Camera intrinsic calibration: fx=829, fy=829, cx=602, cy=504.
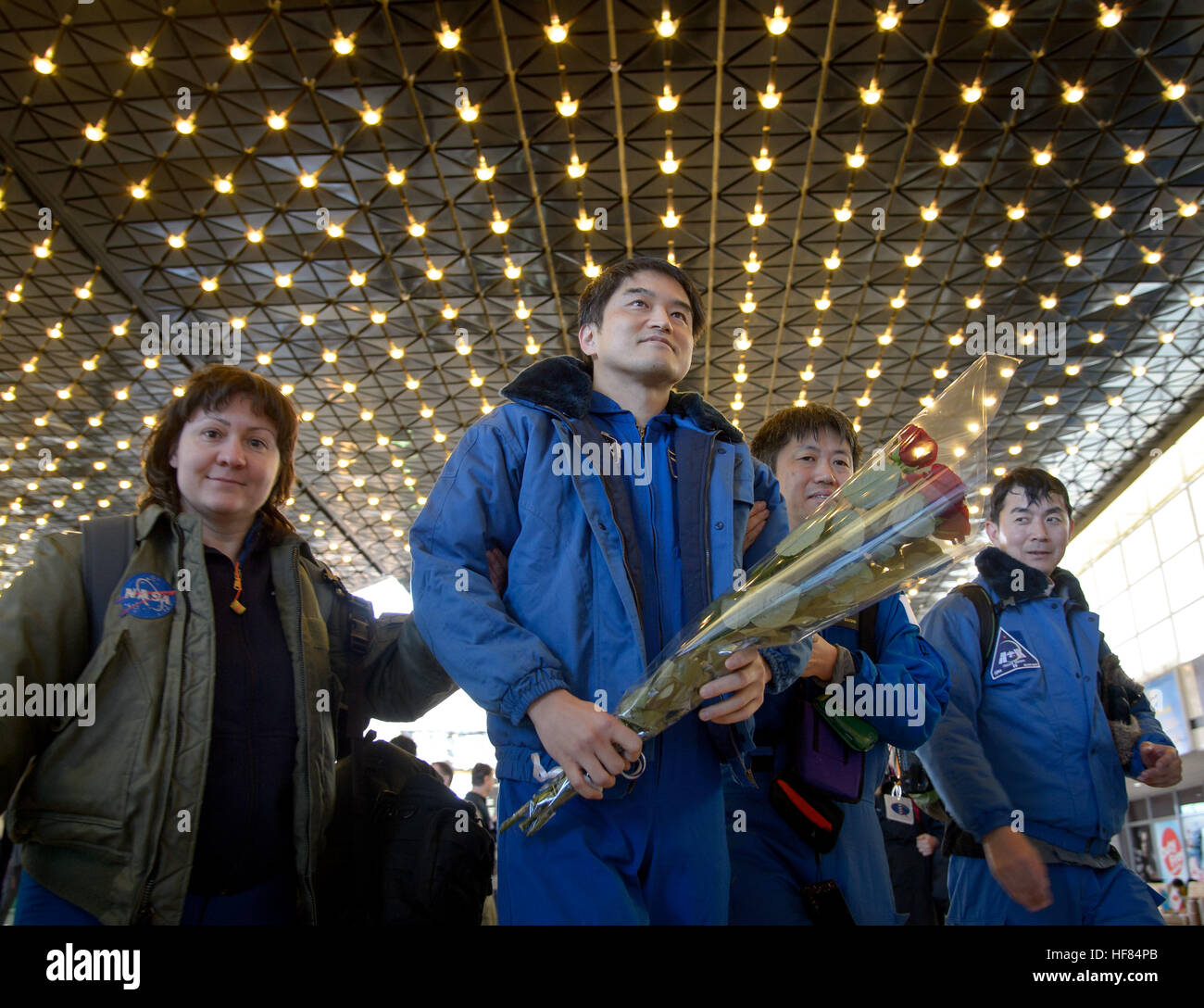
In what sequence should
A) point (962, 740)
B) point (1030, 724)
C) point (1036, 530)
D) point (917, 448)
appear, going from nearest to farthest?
point (917, 448)
point (962, 740)
point (1030, 724)
point (1036, 530)

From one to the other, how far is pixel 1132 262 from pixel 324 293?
772 inches

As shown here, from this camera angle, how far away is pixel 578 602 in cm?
210

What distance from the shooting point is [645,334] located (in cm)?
252

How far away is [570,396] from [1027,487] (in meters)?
2.74

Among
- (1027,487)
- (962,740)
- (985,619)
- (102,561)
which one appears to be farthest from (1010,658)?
(102,561)

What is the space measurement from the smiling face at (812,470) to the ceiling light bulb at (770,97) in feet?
46.0

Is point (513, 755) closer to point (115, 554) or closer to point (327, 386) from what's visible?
point (115, 554)

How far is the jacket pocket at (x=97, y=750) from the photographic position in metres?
2.18

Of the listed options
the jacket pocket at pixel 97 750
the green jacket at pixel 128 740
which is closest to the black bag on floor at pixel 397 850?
the green jacket at pixel 128 740

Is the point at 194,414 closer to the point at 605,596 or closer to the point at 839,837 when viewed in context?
the point at 605,596

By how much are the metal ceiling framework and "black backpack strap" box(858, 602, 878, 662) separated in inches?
546

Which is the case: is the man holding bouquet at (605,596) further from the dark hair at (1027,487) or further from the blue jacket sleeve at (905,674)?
the dark hair at (1027,487)

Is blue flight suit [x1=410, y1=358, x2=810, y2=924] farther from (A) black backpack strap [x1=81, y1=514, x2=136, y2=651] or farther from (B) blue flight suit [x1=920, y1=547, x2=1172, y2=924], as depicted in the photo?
(B) blue flight suit [x1=920, y1=547, x2=1172, y2=924]

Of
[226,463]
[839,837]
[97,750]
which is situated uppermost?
[226,463]
